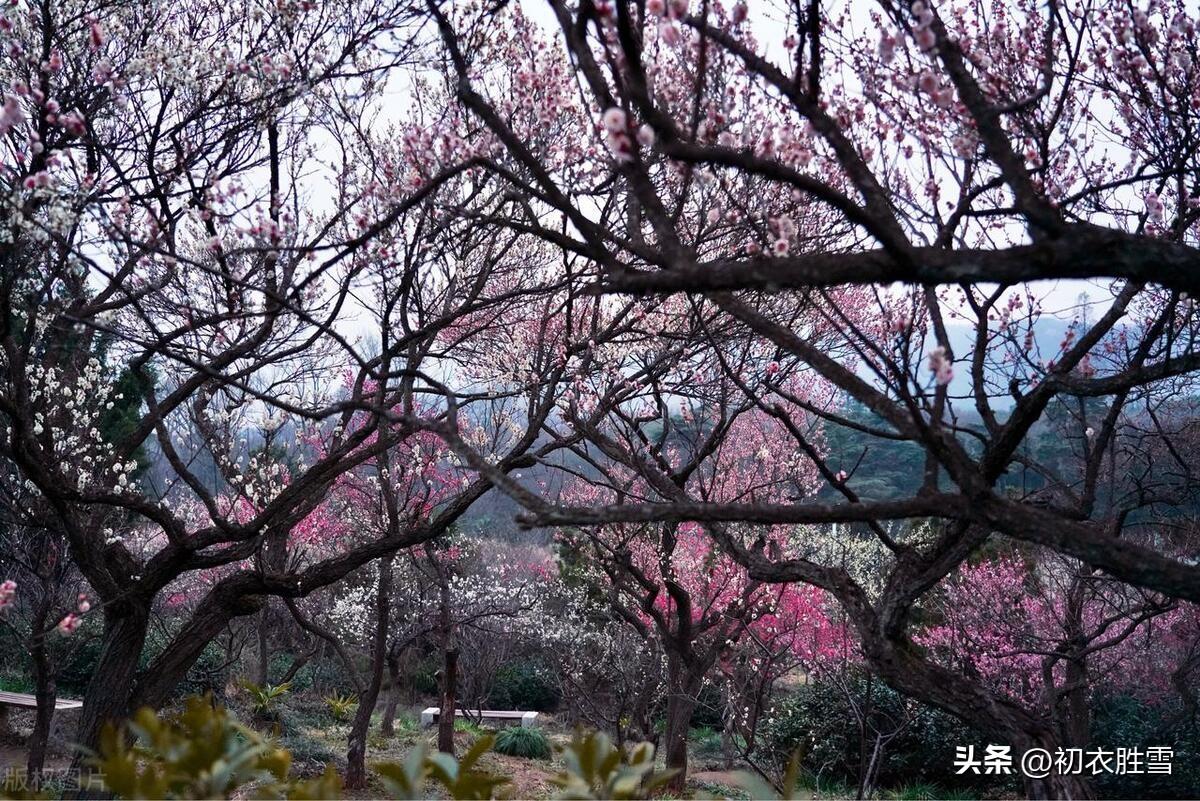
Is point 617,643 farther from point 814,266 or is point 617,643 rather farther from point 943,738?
point 814,266

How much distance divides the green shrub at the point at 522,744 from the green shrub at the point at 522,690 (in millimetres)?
3800

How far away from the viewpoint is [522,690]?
1506 centimetres

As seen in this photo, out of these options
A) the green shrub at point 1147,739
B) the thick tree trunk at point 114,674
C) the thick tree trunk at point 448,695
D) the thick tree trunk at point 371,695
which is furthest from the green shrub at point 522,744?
the thick tree trunk at point 114,674

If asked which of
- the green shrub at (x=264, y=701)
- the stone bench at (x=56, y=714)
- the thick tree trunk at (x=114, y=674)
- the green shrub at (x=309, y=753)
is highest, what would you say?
the thick tree trunk at (x=114, y=674)

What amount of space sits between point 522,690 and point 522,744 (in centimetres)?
426

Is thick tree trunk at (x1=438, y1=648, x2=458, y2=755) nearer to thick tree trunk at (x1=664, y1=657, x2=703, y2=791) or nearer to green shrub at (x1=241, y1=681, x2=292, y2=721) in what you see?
green shrub at (x1=241, y1=681, x2=292, y2=721)

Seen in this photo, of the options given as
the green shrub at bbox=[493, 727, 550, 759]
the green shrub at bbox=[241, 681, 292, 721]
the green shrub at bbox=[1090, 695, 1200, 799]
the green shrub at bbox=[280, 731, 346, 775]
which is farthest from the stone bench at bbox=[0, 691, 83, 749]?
the green shrub at bbox=[1090, 695, 1200, 799]

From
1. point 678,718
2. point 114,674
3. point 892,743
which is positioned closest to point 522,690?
point 892,743

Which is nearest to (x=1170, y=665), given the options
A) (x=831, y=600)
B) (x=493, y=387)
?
(x=831, y=600)

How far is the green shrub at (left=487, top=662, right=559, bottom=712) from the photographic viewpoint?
14.9 meters

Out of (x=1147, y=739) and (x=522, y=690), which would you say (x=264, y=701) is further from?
(x=1147, y=739)

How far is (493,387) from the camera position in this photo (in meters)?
8.12

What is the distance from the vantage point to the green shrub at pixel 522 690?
49.0 ft

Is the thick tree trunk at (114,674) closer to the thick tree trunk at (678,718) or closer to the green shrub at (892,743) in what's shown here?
the thick tree trunk at (678,718)
